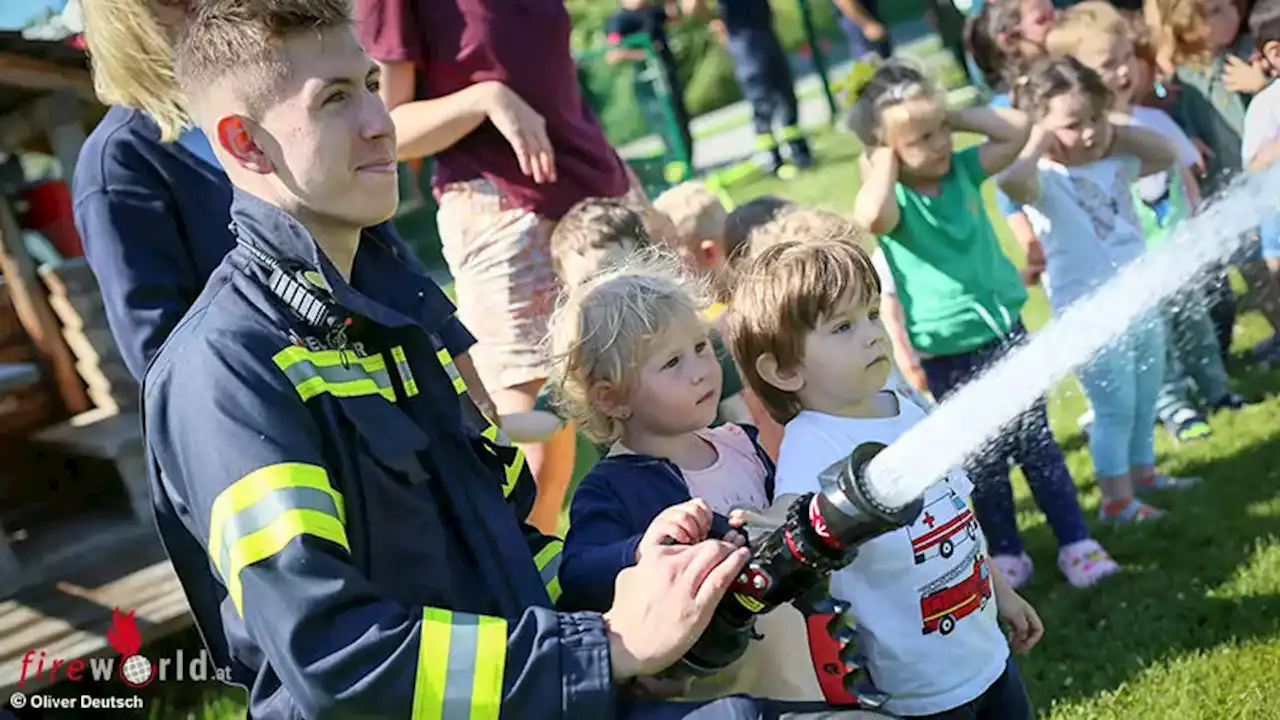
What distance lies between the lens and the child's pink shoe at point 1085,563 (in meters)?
3.91

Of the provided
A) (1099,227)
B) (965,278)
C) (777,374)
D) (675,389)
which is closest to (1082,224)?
(1099,227)

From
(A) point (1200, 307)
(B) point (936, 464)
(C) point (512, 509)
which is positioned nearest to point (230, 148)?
(C) point (512, 509)

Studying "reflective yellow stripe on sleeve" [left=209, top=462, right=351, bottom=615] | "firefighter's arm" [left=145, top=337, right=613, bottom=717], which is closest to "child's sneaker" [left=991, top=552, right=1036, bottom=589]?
"firefighter's arm" [left=145, top=337, right=613, bottom=717]

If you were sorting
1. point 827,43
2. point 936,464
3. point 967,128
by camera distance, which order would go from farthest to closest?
point 827,43, point 967,128, point 936,464

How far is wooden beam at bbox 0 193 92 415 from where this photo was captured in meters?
5.21

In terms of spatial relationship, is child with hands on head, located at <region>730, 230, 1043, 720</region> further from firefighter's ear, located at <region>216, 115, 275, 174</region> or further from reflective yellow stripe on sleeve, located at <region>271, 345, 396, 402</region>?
firefighter's ear, located at <region>216, 115, 275, 174</region>

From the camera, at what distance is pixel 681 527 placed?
1917 millimetres

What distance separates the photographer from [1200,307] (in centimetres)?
512

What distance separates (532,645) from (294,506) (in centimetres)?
37

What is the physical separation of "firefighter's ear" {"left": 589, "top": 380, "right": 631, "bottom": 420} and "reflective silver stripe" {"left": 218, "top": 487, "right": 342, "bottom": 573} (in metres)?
0.94

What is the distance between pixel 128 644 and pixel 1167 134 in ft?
13.3

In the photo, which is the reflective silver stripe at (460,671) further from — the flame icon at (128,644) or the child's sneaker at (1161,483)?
the child's sneaker at (1161,483)

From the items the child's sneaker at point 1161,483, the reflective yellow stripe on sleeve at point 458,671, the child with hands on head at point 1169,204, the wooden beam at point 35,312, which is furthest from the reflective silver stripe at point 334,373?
the wooden beam at point 35,312

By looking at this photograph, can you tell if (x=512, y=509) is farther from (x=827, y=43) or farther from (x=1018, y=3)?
(x=827, y=43)
